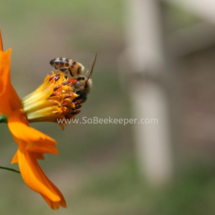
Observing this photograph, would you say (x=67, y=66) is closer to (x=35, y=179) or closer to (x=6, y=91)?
(x=6, y=91)

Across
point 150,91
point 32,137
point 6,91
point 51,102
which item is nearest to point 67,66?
point 51,102

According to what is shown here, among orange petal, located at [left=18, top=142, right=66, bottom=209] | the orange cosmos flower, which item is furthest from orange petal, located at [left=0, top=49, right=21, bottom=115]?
orange petal, located at [left=18, top=142, right=66, bottom=209]

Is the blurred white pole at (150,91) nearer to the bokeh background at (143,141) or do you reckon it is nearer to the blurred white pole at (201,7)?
the bokeh background at (143,141)

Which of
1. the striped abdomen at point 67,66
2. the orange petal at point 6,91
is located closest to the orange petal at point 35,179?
the orange petal at point 6,91

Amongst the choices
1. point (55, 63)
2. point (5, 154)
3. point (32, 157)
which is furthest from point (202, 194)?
point (32, 157)

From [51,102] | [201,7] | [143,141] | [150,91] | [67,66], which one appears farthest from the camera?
[143,141]

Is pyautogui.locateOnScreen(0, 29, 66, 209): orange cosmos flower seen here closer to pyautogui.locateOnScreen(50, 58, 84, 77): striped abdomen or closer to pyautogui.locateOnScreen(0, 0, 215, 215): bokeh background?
pyautogui.locateOnScreen(50, 58, 84, 77): striped abdomen

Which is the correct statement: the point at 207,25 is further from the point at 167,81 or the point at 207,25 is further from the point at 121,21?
the point at 121,21
